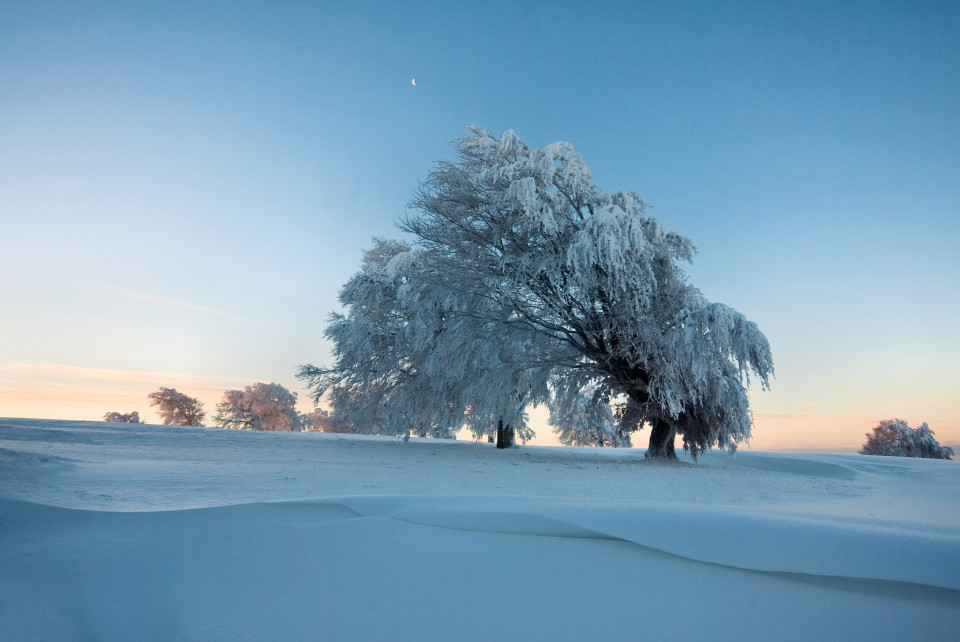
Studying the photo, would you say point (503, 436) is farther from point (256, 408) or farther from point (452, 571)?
point (256, 408)

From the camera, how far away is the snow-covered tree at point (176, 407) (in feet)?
65.1

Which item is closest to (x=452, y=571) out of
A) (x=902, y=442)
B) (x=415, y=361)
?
(x=415, y=361)

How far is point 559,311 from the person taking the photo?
8406mm

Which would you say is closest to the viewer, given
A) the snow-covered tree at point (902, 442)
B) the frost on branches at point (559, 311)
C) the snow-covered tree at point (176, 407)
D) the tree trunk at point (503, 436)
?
the frost on branches at point (559, 311)

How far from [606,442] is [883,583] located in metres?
20.6

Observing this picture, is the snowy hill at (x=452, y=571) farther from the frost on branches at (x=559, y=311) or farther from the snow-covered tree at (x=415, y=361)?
the snow-covered tree at (x=415, y=361)

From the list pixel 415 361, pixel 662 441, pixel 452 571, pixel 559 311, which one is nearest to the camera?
pixel 452 571

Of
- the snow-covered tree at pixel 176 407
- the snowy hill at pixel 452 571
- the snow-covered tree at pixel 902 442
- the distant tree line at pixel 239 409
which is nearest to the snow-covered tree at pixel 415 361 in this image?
the snowy hill at pixel 452 571

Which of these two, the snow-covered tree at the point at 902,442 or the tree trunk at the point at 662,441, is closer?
the tree trunk at the point at 662,441

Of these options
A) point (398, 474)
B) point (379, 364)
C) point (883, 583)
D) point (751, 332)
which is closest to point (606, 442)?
point (379, 364)

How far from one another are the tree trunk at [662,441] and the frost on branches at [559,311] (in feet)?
0.08

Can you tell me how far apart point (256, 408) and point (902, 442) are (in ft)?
81.6

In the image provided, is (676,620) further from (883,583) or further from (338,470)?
(338,470)

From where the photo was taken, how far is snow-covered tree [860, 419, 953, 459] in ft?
53.6
